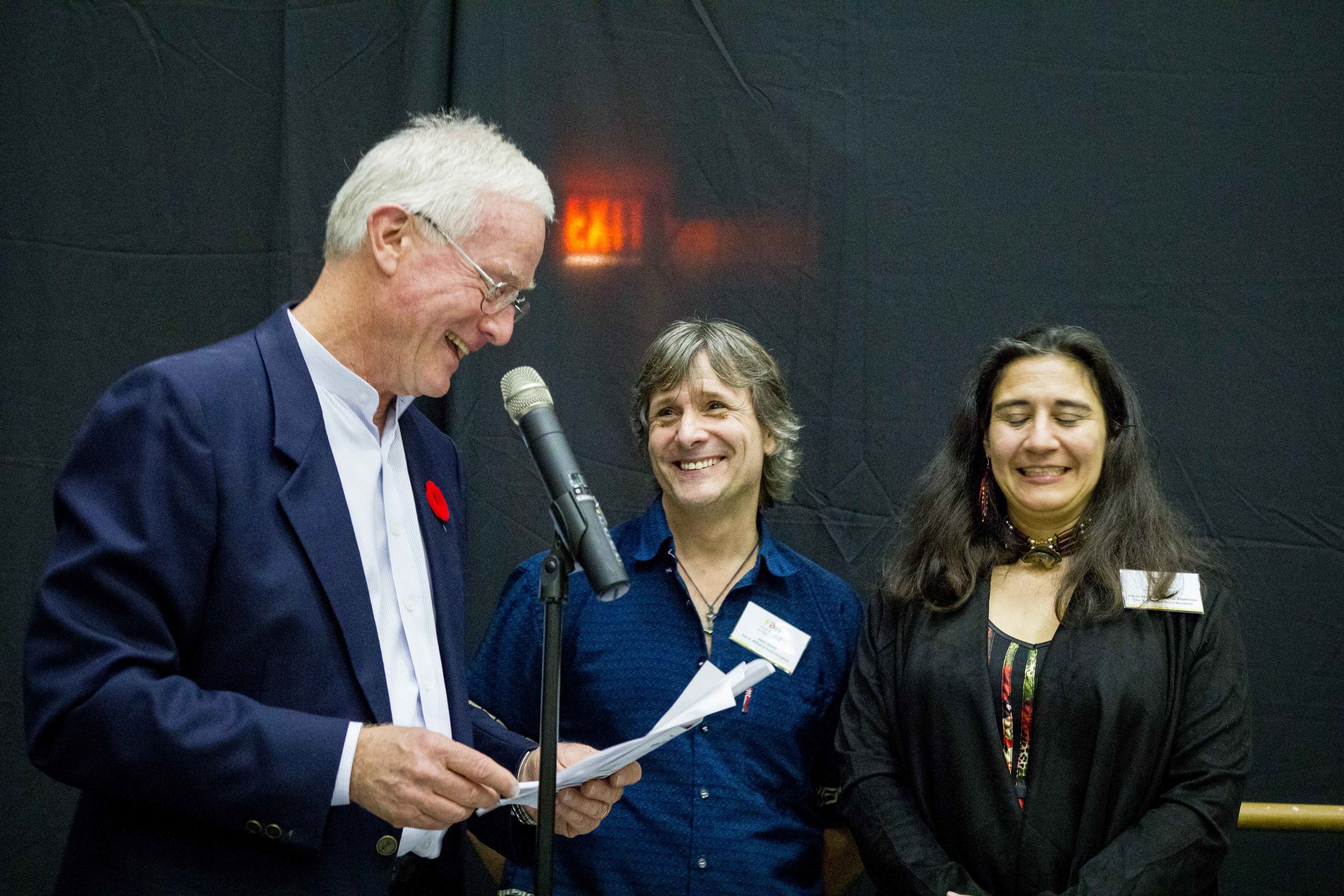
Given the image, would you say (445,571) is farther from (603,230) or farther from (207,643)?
(603,230)

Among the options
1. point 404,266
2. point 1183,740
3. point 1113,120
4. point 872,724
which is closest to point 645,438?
point 872,724

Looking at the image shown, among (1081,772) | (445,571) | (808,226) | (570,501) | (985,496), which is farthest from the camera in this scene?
(808,226)

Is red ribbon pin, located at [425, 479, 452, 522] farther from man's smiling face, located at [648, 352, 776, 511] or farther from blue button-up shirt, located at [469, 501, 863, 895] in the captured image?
man's smiling face, located at [648, 352, 776, 511]

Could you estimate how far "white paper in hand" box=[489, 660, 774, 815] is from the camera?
1.35 meters

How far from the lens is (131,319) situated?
2572 millimetres

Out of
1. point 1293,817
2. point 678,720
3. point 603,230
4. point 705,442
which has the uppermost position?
point 603,230

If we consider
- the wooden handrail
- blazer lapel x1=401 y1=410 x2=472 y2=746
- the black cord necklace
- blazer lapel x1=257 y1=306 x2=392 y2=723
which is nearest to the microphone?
blazer lapel x1=257 y1=306 x2=392 y2=723

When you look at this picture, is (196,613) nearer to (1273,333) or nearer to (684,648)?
(684,648)

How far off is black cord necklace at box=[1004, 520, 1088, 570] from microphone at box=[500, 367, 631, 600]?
3.87 ft

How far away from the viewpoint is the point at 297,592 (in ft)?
4.50

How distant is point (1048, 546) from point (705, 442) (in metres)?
0.72

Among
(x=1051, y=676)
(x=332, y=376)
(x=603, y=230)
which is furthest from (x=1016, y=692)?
(x=603, y=230)

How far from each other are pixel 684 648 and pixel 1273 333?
1.64 m

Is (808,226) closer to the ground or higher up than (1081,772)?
higher up
